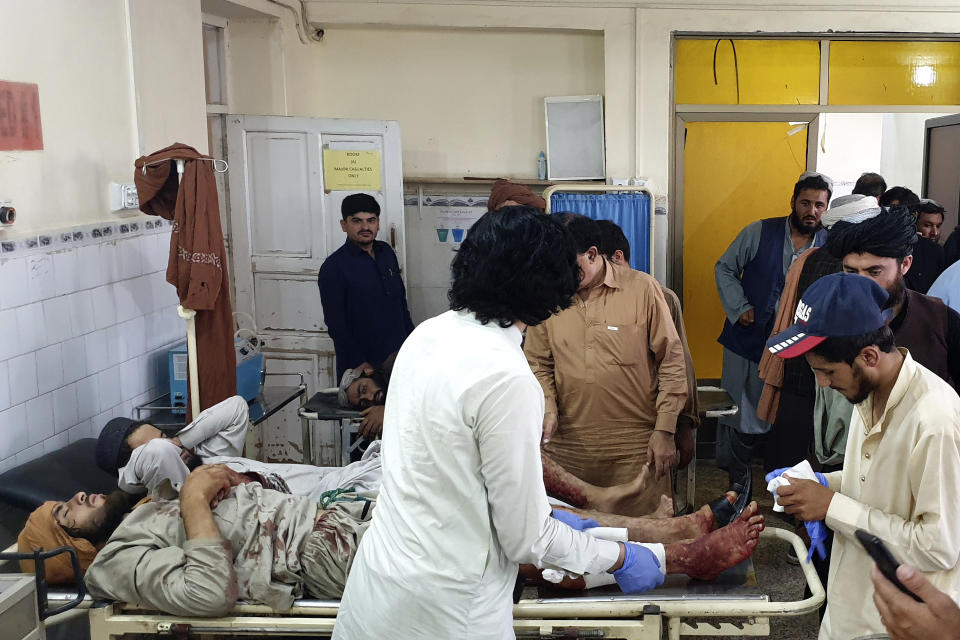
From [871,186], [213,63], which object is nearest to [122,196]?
[213,63]

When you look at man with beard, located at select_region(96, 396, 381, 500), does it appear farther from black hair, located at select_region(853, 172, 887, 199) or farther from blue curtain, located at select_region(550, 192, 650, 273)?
black hair, located at select_region(853, 172, 887, 199)

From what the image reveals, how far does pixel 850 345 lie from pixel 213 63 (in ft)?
14.4

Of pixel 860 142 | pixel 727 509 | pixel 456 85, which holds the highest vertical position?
pixel 456 85

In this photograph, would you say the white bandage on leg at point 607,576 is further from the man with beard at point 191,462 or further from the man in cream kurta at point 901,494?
the man with beard at point 191,462

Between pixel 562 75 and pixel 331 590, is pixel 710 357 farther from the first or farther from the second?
pixel 331 590

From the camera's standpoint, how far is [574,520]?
260 centimetres

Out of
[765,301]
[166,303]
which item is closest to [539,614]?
[166,303]

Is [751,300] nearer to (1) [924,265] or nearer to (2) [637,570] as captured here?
(1) [924,265]

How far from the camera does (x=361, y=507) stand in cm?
272

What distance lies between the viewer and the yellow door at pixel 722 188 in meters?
5.70

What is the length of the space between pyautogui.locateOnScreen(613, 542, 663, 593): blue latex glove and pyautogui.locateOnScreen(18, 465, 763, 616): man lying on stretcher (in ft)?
0.40

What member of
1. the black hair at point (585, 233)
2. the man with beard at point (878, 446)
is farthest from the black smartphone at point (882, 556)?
the black hair at point (585, 233)

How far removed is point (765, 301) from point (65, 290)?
3339mm

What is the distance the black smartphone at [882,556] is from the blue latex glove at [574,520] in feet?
4.16
